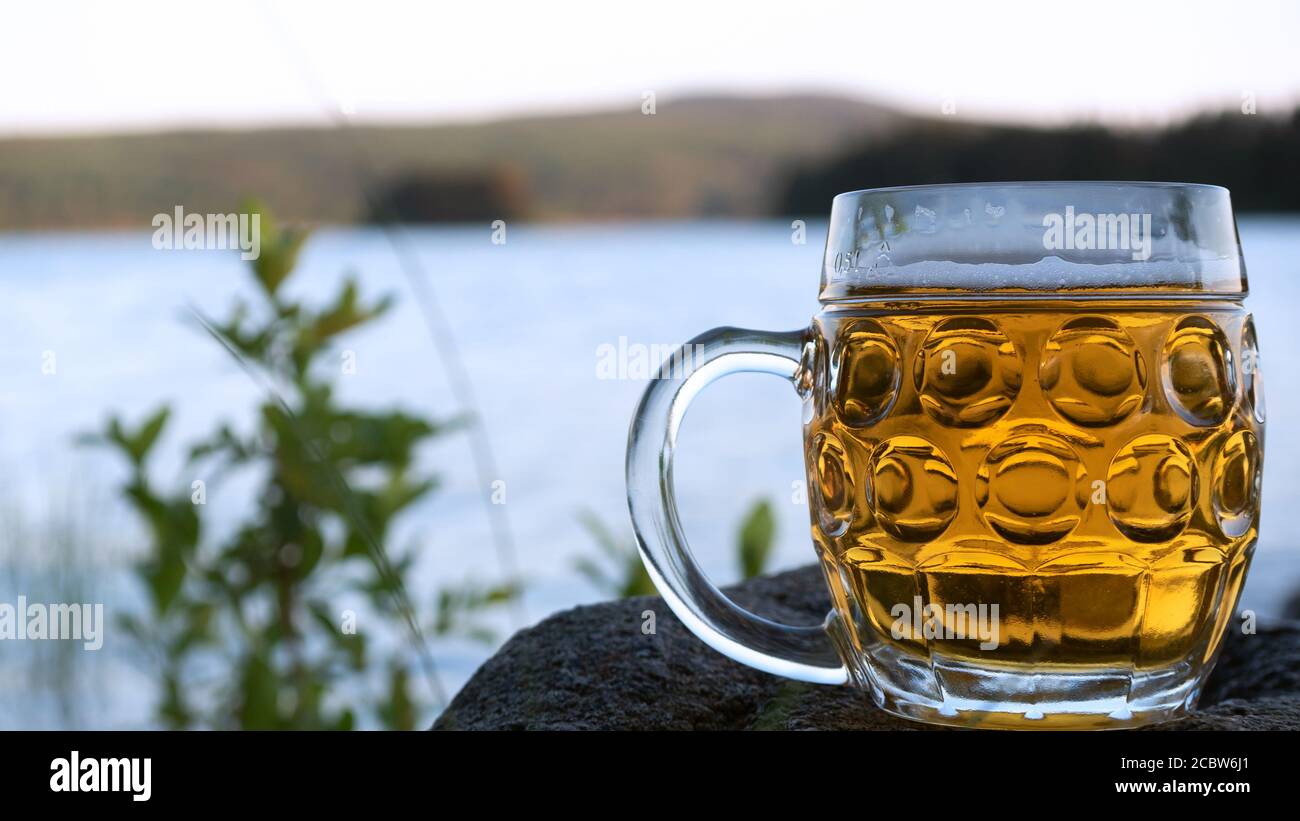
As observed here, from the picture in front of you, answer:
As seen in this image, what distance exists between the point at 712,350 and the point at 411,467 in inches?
61.9

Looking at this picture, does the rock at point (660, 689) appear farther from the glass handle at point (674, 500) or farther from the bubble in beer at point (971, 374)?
the bubble in beer at point (971, 374)

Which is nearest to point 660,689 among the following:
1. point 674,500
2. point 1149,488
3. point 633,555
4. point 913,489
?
point 674,500

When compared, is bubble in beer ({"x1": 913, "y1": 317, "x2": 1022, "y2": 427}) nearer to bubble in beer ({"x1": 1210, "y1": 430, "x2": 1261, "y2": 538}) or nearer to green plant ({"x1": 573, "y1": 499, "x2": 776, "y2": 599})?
bubble in beer ({"x1": 1210, "y1": 430, "x2": 1261, "y2": 538})

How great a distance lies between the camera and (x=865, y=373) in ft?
2.83

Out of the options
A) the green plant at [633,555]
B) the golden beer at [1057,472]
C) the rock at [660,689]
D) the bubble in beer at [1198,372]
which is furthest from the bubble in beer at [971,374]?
the green plant at [633,555]

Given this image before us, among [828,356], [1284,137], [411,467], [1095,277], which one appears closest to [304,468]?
[411,467]

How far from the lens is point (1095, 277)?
812 millimetres

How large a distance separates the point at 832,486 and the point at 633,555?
1.20 metres

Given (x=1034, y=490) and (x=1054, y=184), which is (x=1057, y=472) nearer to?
(x=1034, y=490)

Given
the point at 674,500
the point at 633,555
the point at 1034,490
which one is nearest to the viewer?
the point at 1034,490

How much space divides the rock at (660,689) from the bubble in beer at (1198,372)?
23 cm

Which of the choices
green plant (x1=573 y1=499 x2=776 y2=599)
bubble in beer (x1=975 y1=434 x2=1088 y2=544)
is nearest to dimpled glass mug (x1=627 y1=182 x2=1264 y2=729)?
bubble in beer (x1=975 y1=434 x2=1088 y2=544)

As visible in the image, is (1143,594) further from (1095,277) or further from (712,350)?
(712,350)

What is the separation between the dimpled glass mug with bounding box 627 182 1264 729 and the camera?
0.80 m
